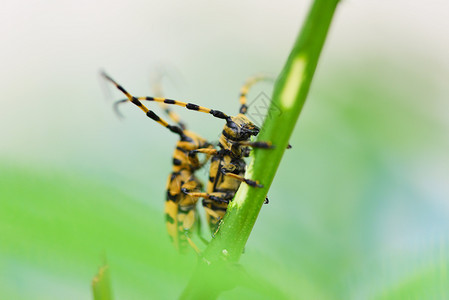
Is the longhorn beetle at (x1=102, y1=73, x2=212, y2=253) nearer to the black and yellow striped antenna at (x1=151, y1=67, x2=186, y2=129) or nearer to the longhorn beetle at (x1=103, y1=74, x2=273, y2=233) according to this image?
the longhorn beetle at (x1=103, y1=74, x2=273, y2=233)

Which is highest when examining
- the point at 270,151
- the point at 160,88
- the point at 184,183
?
the point at 160,88

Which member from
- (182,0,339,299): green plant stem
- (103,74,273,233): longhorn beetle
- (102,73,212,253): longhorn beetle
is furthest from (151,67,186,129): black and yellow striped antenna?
(182,0,339,299): green plant stem

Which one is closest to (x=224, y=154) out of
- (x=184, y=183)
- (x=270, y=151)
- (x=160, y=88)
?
(x=184, y=183)

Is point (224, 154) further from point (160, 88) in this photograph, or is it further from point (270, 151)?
point (270, 151)

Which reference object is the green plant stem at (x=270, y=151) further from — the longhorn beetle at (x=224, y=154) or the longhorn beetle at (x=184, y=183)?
the longhorn beetle at (x=184, y=183)

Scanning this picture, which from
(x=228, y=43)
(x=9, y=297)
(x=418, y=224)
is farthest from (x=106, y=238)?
(x=228, y=43)

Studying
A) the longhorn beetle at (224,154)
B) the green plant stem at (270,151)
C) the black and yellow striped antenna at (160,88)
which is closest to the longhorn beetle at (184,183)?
the longhorn beetle at (224,154)
